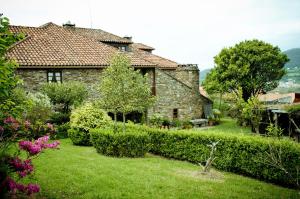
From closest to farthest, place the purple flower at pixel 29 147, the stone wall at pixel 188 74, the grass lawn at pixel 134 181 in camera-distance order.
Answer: the purple flower at pixel 29 147
the grass lawn at pixel 134 181
the stone wall at pixel 188 74

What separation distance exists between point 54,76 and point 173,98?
1292cm

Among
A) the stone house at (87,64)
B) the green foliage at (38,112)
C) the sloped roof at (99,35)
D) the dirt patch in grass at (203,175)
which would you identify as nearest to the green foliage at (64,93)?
the green foliage at (38,112)

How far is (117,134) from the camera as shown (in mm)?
16531

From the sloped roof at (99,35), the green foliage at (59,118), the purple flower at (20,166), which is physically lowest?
the purple flower at (20,166)

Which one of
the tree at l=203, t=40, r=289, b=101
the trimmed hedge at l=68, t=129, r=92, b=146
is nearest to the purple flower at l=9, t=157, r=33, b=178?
the trimmed hedge at l=68, t=129, r=92, b=146

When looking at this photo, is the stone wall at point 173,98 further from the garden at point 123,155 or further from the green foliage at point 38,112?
the green foliage at point 38,112

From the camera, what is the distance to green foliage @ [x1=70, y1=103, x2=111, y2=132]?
1941 centimetres

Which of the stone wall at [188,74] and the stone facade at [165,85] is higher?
the stone wall at [188,74]

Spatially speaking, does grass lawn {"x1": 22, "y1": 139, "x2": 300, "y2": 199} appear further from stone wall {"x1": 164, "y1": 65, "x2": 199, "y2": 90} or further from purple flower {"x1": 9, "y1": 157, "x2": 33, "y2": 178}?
stone wall {"x1": 164, "y1": 65, "x2": 199, "y2": 90}

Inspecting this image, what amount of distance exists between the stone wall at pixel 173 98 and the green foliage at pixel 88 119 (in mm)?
11779

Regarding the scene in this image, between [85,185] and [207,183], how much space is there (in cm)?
452

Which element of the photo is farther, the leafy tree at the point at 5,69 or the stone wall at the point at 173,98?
the stone wall at the point at 173,98

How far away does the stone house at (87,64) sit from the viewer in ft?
80.8

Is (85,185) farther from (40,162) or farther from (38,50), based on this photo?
(38,50)
